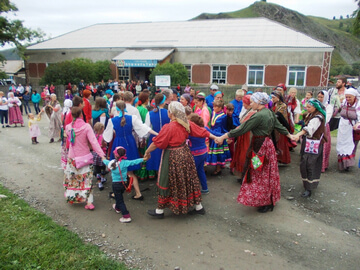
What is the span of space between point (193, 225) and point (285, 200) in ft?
6.33

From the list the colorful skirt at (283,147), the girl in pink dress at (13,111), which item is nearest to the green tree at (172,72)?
the girl in pink dress at (13,111)

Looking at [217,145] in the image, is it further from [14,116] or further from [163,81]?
[163,81]

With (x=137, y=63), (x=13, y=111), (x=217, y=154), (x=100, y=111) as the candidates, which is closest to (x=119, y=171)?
(x=100, y=111)

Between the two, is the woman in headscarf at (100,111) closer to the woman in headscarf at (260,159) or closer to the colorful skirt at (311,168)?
the woman in headscarf at (260,159)

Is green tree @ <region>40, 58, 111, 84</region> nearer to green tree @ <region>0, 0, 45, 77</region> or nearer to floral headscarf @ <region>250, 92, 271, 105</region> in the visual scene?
green tree @ <region>0, 0, 45, 77</region>

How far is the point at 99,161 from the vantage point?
5.75m

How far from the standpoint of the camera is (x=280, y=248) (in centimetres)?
374

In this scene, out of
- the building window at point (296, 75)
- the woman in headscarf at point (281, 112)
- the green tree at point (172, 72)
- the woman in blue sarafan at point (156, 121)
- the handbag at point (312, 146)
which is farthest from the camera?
the building window at point (296, 75)

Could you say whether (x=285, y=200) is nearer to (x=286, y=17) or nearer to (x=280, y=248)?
(x=280, y=248)

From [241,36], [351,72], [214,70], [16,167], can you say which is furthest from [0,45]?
[351,72]

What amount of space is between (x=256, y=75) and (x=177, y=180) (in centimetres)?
2425

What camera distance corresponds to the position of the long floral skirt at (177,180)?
167 inches

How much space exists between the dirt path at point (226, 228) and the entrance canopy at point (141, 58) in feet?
70.6

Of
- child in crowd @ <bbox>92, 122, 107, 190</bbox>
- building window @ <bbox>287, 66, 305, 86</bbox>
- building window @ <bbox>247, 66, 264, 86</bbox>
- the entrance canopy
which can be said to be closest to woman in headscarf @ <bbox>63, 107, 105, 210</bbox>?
child in crowd @ <bbox>92, 122, 107, 190</bbox>
